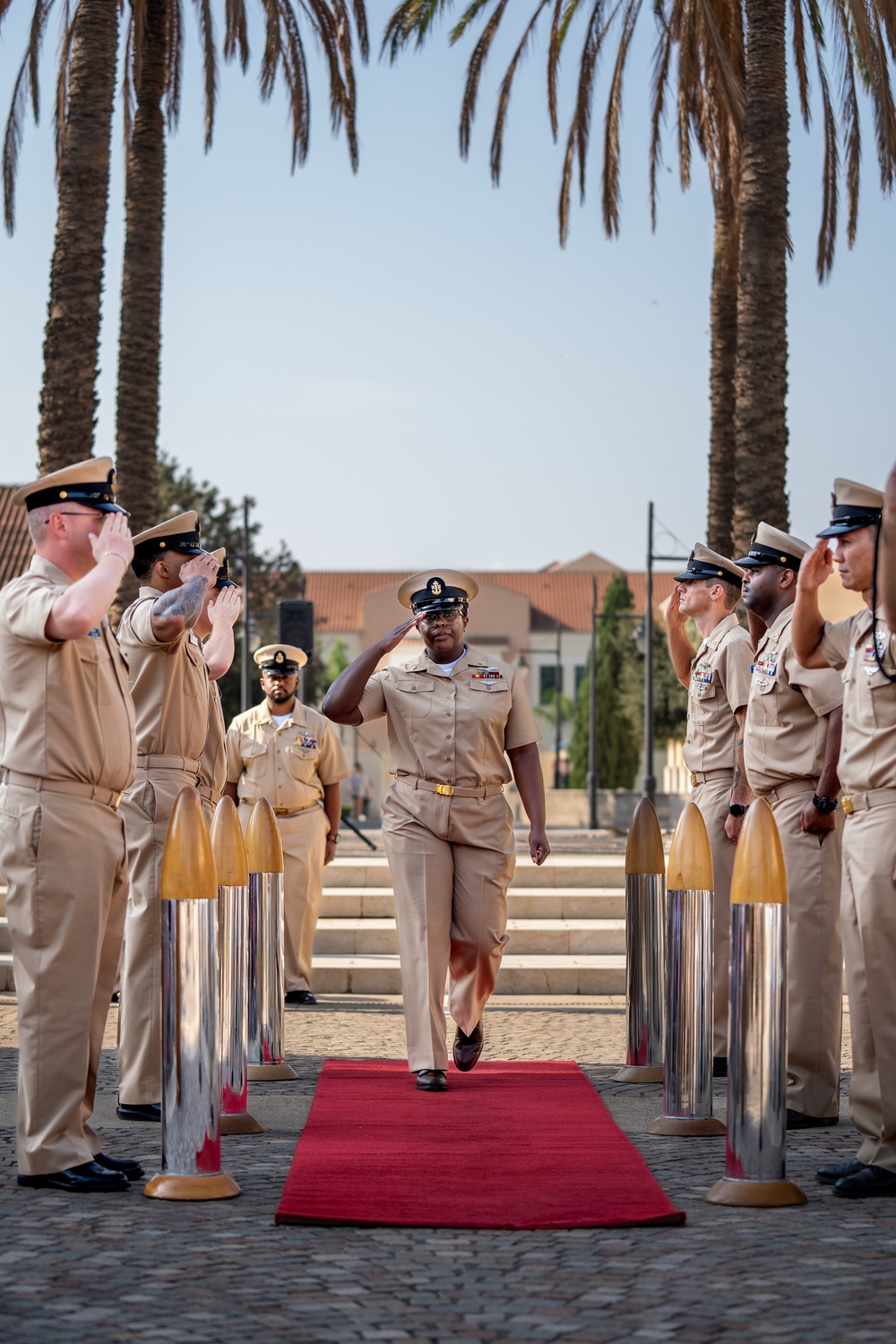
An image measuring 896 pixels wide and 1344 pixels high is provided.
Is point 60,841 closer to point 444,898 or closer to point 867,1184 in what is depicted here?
point 444,898

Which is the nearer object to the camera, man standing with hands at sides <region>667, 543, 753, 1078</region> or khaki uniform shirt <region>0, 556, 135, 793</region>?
khaki uniform shirt <region>0, 556, 135, 793</region>

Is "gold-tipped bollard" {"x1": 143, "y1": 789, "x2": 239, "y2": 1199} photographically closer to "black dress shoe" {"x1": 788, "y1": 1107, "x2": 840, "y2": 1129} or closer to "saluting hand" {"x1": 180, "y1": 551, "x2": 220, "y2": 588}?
"saluting hand" {"x1": 180, "y1": 551, "x2": 220, "y2": 588}

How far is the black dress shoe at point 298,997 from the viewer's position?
11305 mm

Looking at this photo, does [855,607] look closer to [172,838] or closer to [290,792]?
[290,792]

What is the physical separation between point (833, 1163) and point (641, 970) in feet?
7.15

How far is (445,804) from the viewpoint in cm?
781

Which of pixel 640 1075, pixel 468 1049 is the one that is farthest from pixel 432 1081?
pixel 640 1075

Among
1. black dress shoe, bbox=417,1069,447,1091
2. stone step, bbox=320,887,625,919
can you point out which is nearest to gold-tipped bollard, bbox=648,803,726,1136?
black dress shoe, bbox=417,1069,447,1091

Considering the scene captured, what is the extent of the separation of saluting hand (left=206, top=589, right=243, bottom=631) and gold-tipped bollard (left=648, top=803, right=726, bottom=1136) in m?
2.27

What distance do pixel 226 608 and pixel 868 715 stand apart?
308 cm

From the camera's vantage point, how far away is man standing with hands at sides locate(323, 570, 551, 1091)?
305 inches

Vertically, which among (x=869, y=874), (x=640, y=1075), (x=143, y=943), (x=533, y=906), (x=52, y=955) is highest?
(x=869, y=874)

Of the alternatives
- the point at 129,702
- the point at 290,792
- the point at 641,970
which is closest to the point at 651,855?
the point at 641,970

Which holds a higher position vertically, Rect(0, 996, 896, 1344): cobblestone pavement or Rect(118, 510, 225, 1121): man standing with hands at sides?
Rect(118, 510, 225, 1121): man standing with hands at sides
